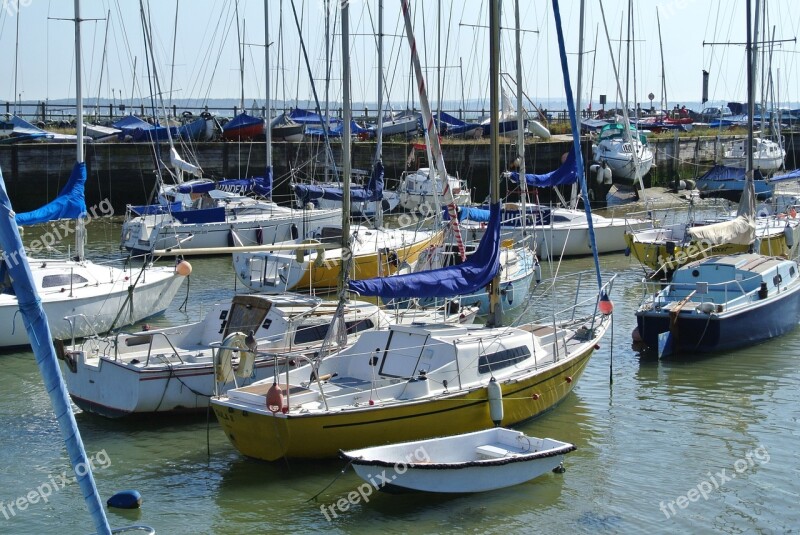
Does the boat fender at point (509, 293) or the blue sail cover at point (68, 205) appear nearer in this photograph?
the blue sail cover at point (68, 205)

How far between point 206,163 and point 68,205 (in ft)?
78.1

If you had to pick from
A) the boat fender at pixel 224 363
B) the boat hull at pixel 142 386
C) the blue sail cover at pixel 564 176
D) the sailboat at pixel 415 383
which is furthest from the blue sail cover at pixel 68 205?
the blue sail cover at pixel 564 176

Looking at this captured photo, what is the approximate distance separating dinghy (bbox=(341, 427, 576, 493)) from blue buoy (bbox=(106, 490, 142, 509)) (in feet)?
9.80

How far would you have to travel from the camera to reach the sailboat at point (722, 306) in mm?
23812

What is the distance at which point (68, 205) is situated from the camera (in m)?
26.4

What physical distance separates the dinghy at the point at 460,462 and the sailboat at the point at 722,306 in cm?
843

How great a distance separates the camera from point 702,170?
199ft

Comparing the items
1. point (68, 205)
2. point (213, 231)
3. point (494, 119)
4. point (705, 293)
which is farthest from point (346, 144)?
point (213, 231)

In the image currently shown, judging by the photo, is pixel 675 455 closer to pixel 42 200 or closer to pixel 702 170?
pixel 42 200

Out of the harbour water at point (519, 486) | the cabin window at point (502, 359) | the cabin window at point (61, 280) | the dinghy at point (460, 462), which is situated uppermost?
the cabin window at point (61, 280)

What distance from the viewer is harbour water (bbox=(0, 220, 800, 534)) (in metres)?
15.0

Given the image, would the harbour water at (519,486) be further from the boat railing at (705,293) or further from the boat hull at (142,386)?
the boat railing at (705,293)

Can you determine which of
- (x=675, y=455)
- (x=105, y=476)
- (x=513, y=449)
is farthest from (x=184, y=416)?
(x=675, y=455)

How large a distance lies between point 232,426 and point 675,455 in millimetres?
7162
